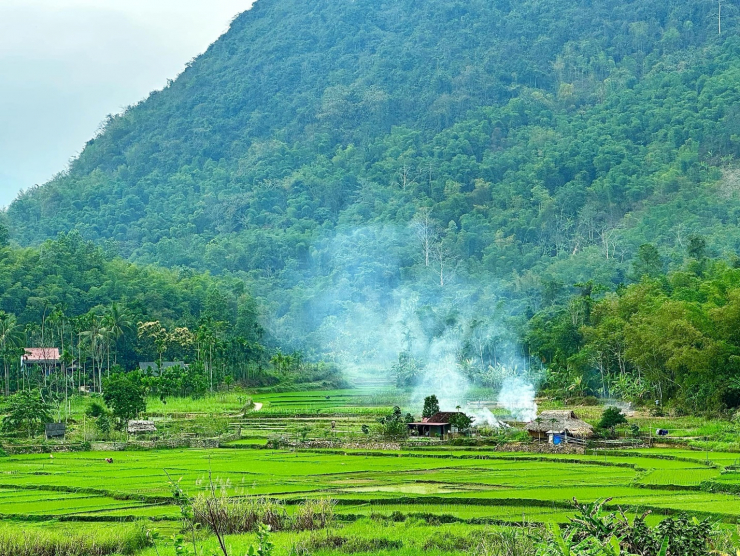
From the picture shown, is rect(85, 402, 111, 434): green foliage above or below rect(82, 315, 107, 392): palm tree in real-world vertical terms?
below

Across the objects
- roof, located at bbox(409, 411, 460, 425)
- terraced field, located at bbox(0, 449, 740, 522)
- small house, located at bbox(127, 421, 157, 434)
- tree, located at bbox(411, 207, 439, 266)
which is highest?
tree, located at bbox(411, 207, 439, 266)

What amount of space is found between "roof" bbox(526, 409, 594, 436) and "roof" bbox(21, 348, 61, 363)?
3761 centimetres

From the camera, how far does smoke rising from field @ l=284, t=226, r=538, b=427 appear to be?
72.2 metres

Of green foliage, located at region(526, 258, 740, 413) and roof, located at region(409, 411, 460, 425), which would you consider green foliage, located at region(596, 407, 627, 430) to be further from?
roof, located at region(409, 411, 460, 425)

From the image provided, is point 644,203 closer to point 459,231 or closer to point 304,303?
point 459,231

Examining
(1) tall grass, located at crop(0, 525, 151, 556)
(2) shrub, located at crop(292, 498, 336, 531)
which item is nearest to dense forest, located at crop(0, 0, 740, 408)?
(2) shrub, located at crop(292, 498, 336, 531)

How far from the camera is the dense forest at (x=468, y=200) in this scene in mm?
84438

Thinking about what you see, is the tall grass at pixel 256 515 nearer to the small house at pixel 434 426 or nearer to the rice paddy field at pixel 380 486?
the rice paddy field at pixel 380 486

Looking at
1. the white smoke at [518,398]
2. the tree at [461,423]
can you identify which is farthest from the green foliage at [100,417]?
the white smoke at [518,398]

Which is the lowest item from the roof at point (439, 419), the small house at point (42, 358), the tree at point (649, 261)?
the roof at point (439, 419)

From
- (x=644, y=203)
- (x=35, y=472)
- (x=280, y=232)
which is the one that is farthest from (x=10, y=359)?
(x=644, y=203)

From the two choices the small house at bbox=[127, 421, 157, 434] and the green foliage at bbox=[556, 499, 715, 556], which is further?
the small house at bbox=[127, 421, 157, 434]

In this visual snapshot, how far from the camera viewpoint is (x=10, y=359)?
6222 cm

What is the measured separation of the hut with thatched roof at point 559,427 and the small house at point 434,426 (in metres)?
4.34
